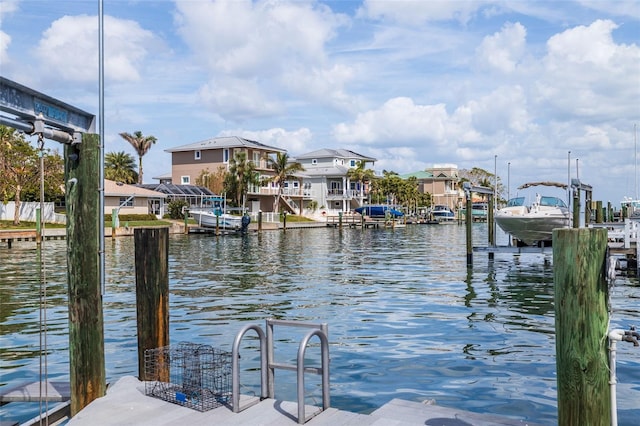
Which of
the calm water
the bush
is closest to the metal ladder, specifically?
the calm water

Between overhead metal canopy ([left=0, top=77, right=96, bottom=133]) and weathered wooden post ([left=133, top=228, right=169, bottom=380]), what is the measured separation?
5.29 ft

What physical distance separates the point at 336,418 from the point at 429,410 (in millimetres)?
1046

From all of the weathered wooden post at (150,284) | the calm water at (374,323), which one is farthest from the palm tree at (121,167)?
the weathered wooden post at (150,284)

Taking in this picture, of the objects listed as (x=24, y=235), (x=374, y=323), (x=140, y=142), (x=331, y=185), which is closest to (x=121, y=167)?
(x=140, y=142)

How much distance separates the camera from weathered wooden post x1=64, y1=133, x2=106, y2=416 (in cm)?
760

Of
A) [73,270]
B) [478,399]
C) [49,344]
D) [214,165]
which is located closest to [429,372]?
[478,399]

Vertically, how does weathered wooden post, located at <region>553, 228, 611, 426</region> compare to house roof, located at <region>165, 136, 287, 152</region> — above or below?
below

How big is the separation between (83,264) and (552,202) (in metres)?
30.1

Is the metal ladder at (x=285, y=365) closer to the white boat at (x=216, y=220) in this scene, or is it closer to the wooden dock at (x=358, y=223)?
the white boat at (x=216, y=220)

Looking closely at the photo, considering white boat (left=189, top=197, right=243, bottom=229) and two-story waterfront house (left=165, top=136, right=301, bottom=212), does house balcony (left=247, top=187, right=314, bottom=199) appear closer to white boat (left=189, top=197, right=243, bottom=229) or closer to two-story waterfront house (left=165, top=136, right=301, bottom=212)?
two-story waterfront house (left=165, top=136, right=301, bottom=212)

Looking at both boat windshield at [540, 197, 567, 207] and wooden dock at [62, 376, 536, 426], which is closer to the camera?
wooden dock at [62, 376, 536, 426]

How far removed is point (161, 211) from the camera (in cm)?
7319

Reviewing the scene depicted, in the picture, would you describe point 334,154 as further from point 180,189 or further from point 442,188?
point 442,188

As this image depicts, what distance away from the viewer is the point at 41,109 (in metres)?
7.03
